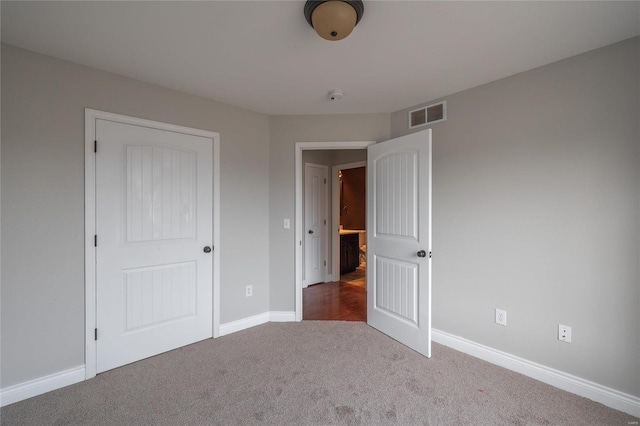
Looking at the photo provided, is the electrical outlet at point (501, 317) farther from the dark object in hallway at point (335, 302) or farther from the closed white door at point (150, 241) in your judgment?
the closed white door at point (150, 241)

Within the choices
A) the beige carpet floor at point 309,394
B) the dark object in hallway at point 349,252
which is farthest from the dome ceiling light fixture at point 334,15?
the dark object in hallway at point 349,252

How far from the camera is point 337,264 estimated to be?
5027 millimetres

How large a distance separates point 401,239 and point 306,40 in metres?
1.82

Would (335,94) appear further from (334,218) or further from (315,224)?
(334,218)

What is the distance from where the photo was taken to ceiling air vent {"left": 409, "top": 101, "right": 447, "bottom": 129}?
8.75ft

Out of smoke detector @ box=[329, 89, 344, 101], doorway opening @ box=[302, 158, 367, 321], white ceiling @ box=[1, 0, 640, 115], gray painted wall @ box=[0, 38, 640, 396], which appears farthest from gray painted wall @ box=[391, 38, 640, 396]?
doorway opening @ box=[302, 158, 367, 321]

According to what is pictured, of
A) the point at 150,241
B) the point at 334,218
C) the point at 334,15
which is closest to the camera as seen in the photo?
the point at 334,15

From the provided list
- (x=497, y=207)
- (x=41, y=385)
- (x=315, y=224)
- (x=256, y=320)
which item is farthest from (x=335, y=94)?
(x=41, y=385)

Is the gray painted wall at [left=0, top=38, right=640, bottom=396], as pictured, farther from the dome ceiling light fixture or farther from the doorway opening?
the dome ceiling light fixture

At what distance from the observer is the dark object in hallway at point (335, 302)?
338 cm

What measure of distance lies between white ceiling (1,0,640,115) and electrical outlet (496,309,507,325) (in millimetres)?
1915

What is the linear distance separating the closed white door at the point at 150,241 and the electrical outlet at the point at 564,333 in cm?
292

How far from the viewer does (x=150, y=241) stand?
2428 mm

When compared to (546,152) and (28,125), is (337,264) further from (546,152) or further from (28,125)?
(28,125)
